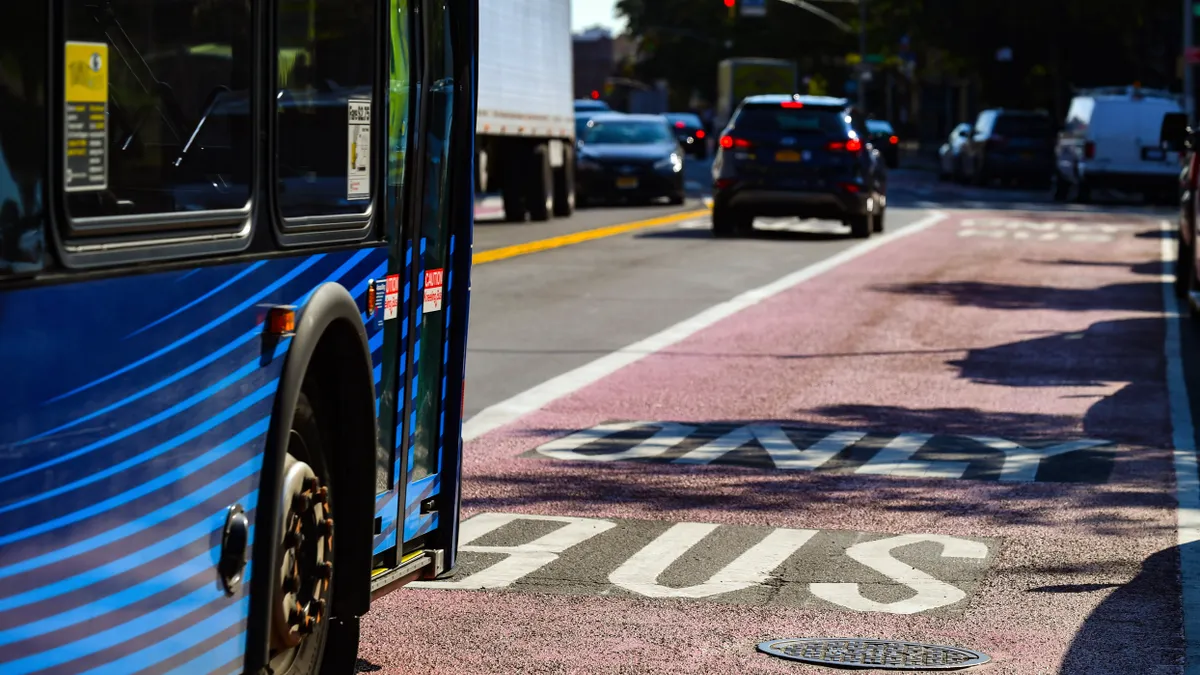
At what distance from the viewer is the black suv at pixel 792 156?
86.2 ft

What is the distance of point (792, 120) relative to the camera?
2628 cm

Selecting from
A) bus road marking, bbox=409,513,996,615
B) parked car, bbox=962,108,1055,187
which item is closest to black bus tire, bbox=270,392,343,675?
bus road marking, bbox=409,513,996,615

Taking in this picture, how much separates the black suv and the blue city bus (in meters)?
20.2

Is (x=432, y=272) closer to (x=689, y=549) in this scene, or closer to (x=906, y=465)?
(x=689, y=549)

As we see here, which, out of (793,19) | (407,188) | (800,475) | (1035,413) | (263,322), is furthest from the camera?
(793,19)

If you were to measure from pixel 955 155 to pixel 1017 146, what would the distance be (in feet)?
15.0

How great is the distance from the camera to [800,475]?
31.4ft

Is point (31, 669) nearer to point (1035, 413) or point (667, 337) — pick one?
point (1035, 413)

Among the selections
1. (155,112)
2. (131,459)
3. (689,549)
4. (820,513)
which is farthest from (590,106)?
(131,459)

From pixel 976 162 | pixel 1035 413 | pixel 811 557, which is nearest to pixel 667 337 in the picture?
pixel 1035 413

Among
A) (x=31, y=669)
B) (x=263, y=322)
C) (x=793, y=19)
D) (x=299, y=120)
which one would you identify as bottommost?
(x=31, y=669)

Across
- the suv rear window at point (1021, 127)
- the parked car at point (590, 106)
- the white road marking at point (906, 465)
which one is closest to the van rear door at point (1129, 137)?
the suv rear window at point (1021, 127)

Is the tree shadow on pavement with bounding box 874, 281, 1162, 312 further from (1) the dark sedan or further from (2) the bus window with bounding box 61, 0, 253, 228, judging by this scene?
(2) the bus window with bounding box 61, 0, 253, 228

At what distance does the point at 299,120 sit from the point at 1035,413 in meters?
7.75
